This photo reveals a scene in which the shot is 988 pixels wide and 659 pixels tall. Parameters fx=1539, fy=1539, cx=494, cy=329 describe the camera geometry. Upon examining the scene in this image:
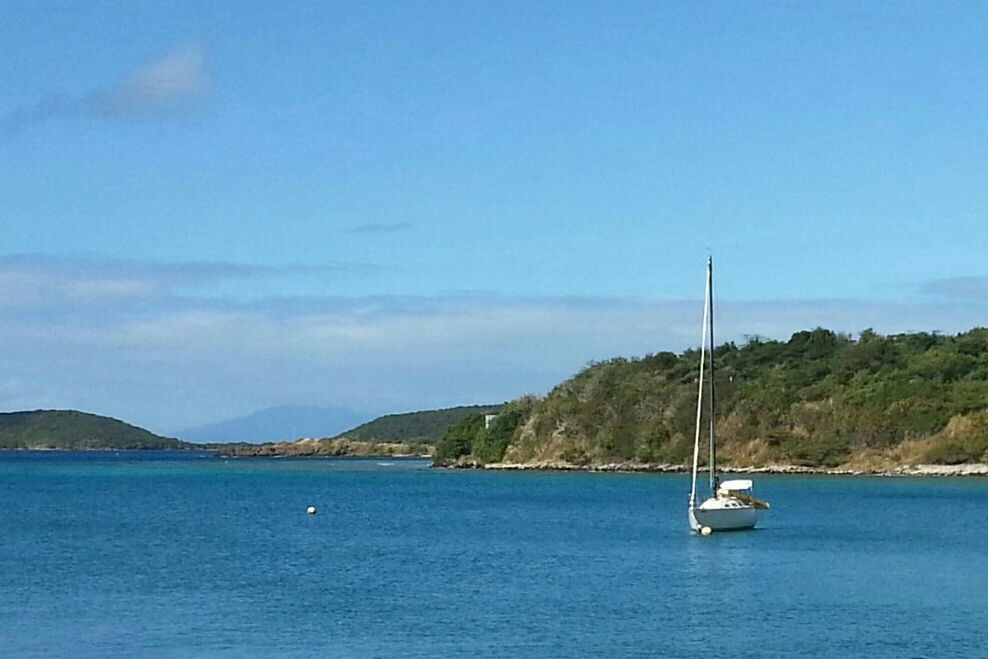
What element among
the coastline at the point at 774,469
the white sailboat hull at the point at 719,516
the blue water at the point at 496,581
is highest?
the coastline at the point at 774,469

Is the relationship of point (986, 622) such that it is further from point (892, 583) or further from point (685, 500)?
point (685, 500)

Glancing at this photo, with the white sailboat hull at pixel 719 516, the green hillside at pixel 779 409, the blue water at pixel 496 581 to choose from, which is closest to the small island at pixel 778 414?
the green hillside at pixel 779 409

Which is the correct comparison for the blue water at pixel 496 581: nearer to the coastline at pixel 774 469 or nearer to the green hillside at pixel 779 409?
the coastline at pixel 774 469

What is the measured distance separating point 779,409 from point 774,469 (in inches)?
444

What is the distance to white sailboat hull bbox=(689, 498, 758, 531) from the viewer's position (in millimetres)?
65438

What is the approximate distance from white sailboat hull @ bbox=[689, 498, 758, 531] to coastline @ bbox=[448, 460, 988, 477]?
247 feet

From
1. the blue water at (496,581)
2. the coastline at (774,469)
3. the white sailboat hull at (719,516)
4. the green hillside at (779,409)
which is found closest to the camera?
the blue water at (496,581)

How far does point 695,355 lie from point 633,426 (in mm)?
24416

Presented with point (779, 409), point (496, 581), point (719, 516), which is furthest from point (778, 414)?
point (496, 581)

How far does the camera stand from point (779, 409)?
16125 centimetres

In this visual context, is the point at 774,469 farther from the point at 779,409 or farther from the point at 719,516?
the point at 719,516

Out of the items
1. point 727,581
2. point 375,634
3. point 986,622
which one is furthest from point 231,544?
point 986,622

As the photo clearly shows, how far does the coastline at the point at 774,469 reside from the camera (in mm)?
138750

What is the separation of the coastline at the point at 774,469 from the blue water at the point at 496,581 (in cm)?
4353
